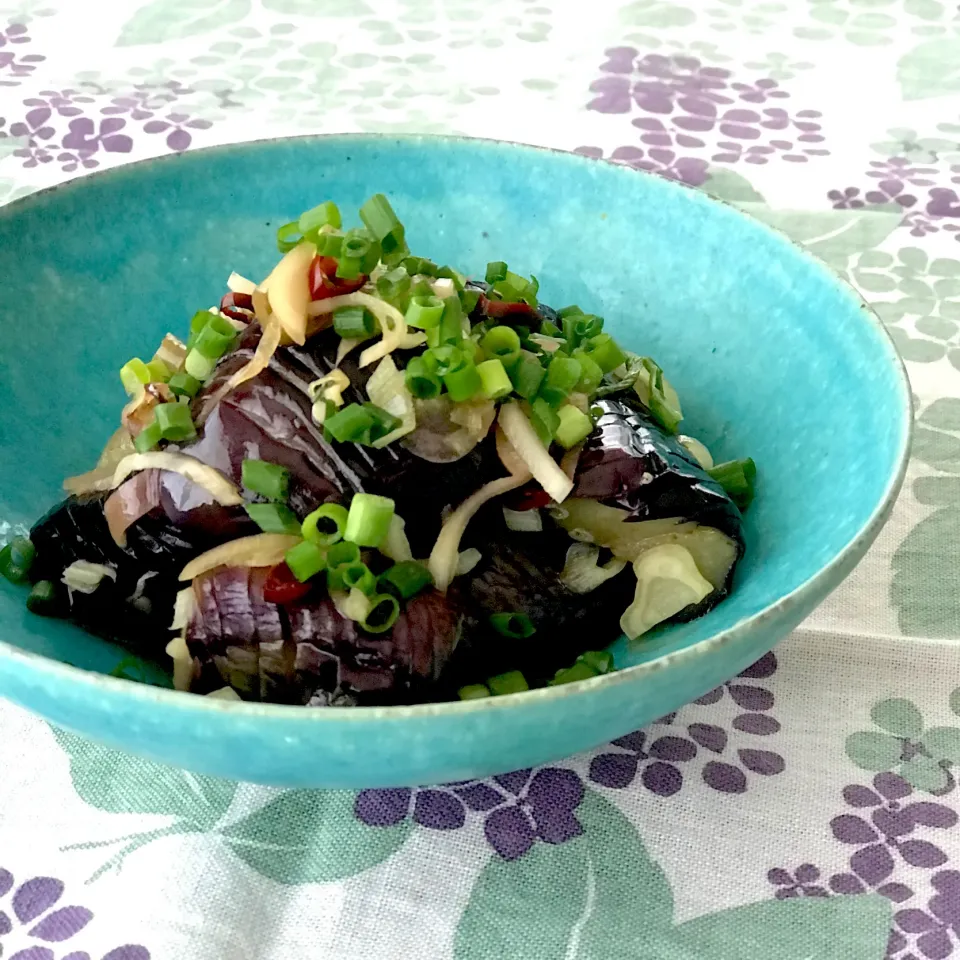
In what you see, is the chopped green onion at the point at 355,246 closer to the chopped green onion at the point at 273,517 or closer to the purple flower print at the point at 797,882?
the chopped green onion at the point at 273,517

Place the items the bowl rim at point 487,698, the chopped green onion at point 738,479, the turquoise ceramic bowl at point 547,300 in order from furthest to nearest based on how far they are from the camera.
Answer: the chopped green onion at point 738,479
the turquoise ceramic bowl at point 547,300
the bowl rim at point 487,698

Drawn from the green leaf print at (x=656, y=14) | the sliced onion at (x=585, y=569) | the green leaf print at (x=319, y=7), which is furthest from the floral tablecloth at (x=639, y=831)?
the green leaf print at (x=319, y=7)

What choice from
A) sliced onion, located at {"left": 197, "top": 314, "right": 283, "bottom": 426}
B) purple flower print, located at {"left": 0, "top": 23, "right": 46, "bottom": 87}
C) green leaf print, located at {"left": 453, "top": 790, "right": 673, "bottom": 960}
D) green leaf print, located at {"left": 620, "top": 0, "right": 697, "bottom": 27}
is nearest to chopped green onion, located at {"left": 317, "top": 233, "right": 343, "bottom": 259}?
sliced onion, located at {"left": 197, "top": 314, "right": 283, "bottom": 426}

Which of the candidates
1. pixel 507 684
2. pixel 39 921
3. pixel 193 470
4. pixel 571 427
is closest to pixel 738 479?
pixel 571 427

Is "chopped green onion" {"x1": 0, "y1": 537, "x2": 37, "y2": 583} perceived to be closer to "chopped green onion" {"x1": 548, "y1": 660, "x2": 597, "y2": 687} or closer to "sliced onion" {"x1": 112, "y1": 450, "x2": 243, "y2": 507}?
"sliced onion" {"x1": 112, "y1": 450, "x2": 243, "y2": 507}

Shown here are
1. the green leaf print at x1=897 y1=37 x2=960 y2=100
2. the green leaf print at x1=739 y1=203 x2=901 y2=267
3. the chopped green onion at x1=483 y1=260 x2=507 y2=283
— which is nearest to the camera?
the chopped green onion at x1=483 y1=260 x2=507 y2=283

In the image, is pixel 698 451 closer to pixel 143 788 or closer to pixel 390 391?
pixel 390 391
